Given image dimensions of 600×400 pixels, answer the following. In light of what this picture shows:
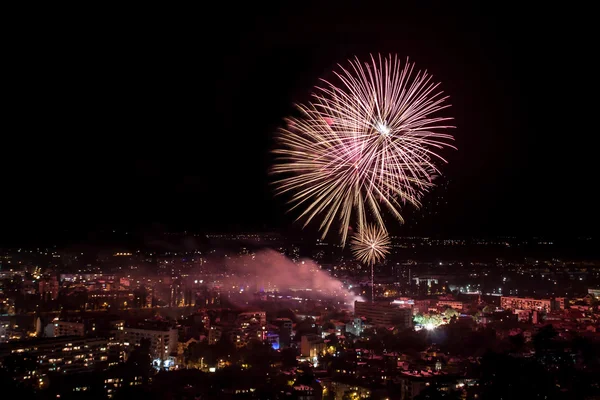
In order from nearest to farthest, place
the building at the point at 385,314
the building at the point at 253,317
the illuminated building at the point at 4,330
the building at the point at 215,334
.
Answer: the illuminated building at the point at 4,330 → the building at the point at 215,334 → the building at the point at 253,317 → the building at the point at 385,314

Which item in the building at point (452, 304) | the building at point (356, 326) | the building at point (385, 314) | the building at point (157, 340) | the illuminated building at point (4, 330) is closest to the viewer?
the building at point (157, 340)

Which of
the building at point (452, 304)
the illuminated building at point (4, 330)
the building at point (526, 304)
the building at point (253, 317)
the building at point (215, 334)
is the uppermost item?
the building at point (526, 304)

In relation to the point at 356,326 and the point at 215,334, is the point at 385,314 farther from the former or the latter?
the point at 215,334

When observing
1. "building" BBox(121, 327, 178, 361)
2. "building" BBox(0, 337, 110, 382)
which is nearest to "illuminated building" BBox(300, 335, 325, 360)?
"building" BBox(121, 327, 178, 361)

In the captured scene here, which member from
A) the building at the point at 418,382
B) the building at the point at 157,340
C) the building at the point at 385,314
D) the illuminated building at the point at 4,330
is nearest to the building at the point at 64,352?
the building at the point at 157,340

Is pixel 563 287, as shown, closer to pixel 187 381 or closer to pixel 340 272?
pixel 340 272

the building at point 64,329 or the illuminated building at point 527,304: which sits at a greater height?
the illuminated building at point 527,304

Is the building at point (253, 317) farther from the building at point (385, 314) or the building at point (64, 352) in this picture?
the building at point (64, 352)

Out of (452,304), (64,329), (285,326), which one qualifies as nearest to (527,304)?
(452,304)

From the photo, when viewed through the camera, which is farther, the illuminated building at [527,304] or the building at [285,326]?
the illuminated building at [527,304]
